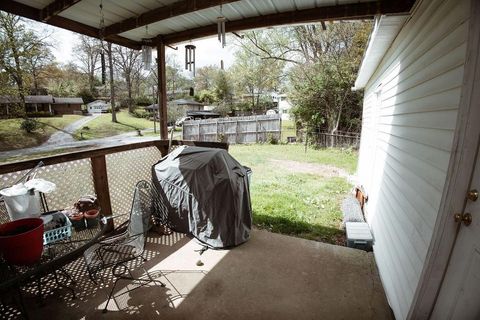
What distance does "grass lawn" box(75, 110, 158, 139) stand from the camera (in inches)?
784

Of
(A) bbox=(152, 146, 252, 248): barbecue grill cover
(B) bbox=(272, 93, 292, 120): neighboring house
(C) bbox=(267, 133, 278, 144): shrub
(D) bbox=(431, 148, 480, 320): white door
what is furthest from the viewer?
(B) bbox=(272, 93, 292, 120): neighboring house

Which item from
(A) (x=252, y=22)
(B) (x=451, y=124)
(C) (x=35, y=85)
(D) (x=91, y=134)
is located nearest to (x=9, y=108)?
(C) (x=35, y=85)

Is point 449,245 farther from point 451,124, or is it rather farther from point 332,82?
point 332,82

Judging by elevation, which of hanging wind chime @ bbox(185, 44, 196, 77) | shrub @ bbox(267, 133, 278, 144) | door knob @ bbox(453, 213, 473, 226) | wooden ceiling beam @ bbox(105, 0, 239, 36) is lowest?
shrub @ bbox(267, 133, 278, 144)

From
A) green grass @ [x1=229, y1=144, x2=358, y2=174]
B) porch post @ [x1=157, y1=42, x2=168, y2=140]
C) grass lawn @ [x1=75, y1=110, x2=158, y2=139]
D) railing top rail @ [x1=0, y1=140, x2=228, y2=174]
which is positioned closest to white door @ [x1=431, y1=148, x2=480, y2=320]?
railing top rail @ [x1=0, y1=140, x2=228, y2=174]

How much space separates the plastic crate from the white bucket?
0.15 m

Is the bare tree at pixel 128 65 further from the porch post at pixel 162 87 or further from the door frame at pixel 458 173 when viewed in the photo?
the door frame at pixel 458 173

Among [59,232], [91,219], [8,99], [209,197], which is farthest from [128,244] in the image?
[8,99]

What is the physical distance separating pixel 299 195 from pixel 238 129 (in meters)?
8.77

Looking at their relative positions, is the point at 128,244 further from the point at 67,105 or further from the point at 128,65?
the point at 67,105

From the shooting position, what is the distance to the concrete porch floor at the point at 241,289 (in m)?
2.31

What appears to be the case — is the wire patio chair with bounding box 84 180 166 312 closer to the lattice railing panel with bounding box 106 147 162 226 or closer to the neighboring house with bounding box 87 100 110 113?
the lattice railing panel with bounding box 106 147 162 226

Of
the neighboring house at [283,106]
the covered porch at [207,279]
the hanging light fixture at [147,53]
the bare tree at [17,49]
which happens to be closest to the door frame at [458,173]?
the covered porch at [207,279]

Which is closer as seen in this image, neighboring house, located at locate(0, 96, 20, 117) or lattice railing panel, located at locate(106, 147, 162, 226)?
lattice railing panel, located at locate(106, 147, 162, 226)
